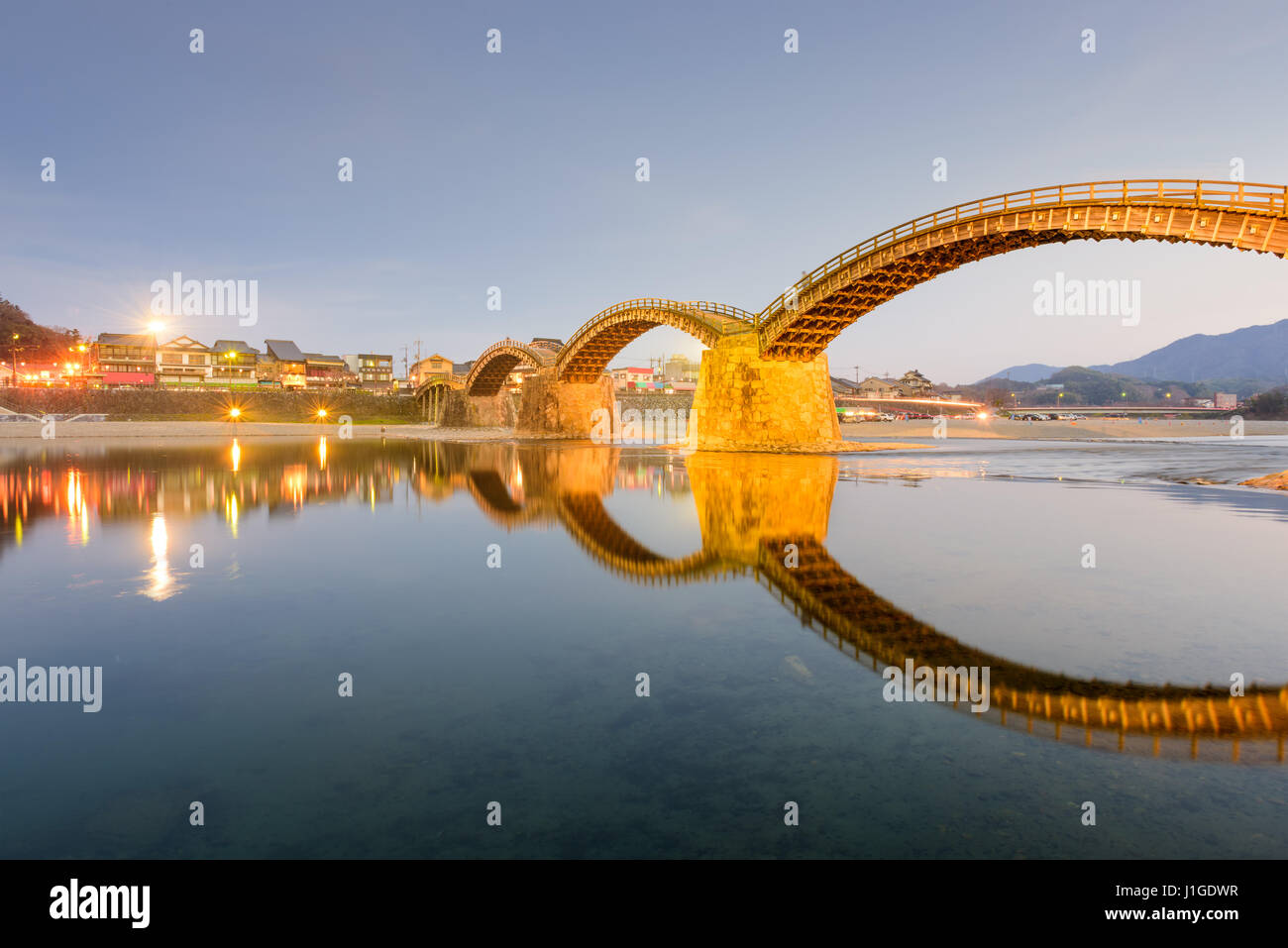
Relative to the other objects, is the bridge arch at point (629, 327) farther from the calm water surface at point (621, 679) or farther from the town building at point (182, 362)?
the town building at point (182, 362)

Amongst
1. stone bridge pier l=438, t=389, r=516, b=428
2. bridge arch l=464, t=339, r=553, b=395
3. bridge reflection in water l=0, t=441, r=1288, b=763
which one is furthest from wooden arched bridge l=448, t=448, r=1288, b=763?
stone bridge pier l=438, t=389, r=516, b=428

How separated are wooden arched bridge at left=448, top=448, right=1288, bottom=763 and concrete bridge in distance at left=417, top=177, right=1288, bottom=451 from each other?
1781 cm

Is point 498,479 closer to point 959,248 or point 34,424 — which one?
point 959,248

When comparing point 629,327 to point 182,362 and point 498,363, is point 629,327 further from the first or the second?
point 182,362

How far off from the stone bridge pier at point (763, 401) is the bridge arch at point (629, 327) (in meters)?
1.74

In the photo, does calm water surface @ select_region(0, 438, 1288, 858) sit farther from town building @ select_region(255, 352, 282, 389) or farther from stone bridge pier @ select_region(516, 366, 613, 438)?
town building @ select_region(255, 352, 282, 389)

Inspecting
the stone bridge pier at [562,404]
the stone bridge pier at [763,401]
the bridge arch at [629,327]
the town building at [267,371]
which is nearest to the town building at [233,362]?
the town building at [267,371]

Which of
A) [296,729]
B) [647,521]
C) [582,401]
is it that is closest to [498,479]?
[647,521]

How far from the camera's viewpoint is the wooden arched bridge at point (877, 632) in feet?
19.3

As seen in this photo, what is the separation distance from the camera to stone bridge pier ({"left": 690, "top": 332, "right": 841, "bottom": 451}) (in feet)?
152
